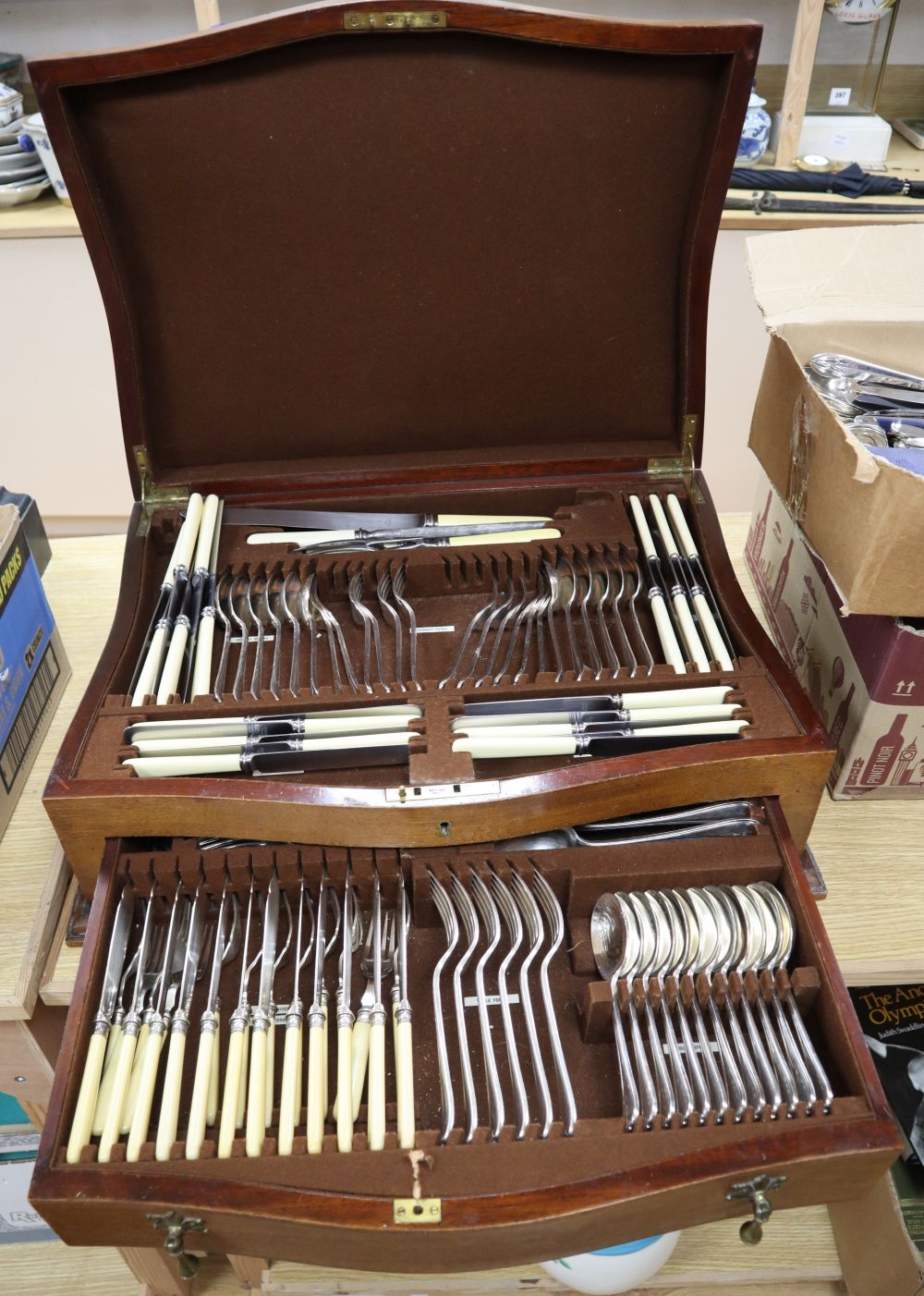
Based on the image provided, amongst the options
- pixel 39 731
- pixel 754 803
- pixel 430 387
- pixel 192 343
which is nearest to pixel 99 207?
pixel 192 343

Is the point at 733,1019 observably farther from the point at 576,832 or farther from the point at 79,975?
the point at 79,975

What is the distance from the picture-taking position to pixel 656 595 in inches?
39.3

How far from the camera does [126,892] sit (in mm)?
820

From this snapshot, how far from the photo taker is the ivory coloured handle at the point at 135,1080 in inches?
27.8

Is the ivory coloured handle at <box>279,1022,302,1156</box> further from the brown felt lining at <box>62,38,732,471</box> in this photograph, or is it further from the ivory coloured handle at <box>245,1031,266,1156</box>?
the brown felt lining at <box>62,38,732,471</box>

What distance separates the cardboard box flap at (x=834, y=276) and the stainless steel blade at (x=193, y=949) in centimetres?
79

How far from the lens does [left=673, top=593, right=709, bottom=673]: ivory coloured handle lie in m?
0.91

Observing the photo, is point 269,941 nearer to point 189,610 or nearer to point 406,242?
point 189,610

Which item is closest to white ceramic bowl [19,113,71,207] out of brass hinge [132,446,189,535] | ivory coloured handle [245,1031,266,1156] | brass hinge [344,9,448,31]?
brass hinge [132,446,189,535]

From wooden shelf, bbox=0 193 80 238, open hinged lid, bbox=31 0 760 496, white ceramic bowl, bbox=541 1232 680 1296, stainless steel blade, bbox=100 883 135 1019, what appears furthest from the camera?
wooden shelf, bbox=0 193 80 238

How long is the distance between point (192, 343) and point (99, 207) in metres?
0.16

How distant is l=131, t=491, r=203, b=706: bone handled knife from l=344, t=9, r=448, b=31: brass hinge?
0.49 m

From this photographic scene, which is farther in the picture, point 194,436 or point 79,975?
point 194,436

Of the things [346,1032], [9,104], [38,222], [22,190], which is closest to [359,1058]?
[346,1032]
